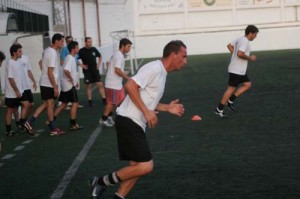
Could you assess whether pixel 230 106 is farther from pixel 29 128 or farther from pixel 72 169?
pixel 72 169

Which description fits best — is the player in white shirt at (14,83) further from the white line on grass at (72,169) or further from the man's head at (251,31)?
the man's head at (251,31)

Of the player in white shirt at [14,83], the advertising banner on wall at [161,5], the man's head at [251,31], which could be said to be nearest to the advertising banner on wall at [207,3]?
the advertising banner on wall at [161,5]

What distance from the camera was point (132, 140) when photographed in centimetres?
580

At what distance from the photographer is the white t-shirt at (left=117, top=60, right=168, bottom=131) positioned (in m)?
5.63

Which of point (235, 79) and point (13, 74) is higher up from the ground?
point (13, 74)

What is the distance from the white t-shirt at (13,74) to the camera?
11516mm

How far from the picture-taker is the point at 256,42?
46750mm

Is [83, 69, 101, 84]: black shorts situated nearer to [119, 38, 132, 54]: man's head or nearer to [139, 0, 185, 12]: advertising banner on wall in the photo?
[119, 38, 132, 54]: man's head

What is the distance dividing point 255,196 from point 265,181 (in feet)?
2.17

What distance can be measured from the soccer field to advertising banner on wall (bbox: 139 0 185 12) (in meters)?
32.6

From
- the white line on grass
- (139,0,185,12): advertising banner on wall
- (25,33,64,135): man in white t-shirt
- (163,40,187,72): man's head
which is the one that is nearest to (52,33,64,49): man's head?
(25,33,64,135): man in white t-shirt

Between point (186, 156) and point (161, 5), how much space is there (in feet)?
129

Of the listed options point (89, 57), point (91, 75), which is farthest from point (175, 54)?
point (89, 57)

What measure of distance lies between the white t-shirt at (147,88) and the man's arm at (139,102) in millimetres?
56
